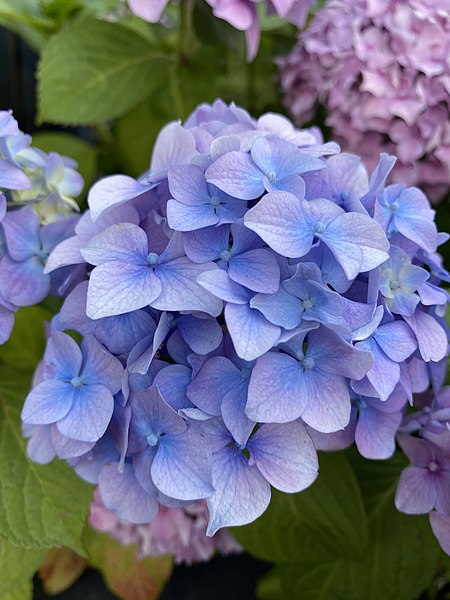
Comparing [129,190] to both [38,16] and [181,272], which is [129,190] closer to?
[181,272]

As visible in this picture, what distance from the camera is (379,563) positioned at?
1.86 ft

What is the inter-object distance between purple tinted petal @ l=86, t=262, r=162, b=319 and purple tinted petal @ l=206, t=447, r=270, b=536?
9 centimetres

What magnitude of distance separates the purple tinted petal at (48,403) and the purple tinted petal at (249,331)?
110 mm

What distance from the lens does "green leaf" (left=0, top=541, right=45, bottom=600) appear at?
52 cm

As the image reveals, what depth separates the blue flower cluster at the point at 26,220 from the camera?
0.46 metres

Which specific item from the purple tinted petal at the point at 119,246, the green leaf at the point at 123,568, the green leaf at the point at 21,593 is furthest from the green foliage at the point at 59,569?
the purple tinted petal at the point at 119,246

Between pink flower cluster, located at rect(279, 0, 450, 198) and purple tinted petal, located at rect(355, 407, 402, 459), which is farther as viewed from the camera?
pink flower cluster, located at rect(279, 0, 450, 198)

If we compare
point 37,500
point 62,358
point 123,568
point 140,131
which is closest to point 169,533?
point 123,568

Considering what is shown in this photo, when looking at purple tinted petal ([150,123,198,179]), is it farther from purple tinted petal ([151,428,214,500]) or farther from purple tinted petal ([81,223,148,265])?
purple tinted petal ([151,428,214,500])

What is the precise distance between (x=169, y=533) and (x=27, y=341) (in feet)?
0.74

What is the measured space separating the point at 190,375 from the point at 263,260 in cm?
7

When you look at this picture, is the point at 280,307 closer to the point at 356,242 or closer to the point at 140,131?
the point at 356,242

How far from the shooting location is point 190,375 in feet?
1.28

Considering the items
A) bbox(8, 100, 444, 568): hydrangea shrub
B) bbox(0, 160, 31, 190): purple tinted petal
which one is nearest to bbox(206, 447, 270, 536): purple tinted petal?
bbox(8, 100, 444, 568): hydrangea shrub
